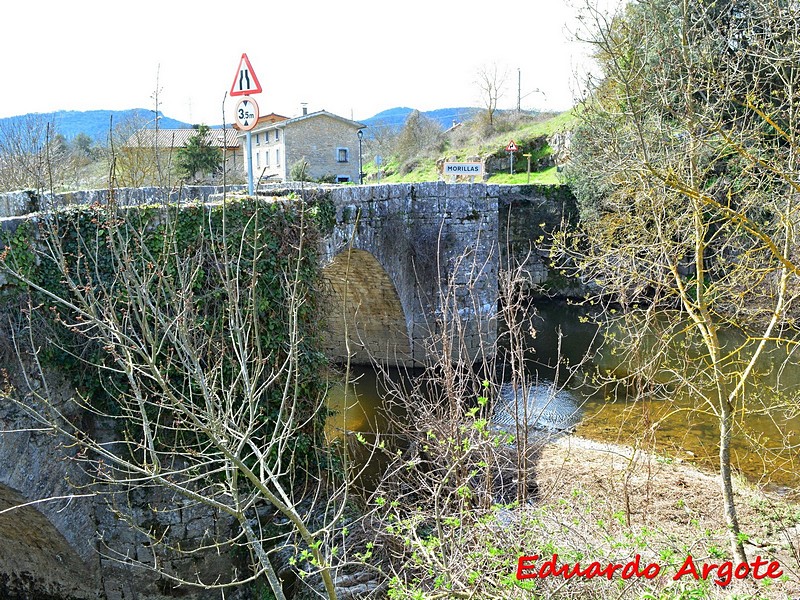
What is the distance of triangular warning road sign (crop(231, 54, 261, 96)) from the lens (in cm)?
Result: 529

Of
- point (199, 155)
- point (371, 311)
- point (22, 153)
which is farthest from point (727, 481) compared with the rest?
point (199, 155)

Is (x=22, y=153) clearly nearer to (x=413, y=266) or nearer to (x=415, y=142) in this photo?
(x=413, y=266)

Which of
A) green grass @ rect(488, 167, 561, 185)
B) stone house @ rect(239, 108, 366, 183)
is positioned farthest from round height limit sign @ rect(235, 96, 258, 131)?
stone house @ rect(239, 108, 366, 183)

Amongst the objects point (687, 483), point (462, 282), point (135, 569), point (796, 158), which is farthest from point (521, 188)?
point (135, 569)

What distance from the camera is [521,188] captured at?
803 inches

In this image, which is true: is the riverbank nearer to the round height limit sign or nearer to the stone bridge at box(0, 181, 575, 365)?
the round height limit sign

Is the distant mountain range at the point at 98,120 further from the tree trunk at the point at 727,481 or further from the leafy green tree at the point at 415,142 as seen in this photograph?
the tree trunk at the point at 727,481

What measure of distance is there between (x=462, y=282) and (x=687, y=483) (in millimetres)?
5832

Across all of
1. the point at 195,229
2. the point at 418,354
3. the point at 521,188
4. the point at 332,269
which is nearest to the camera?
the point at 195,229

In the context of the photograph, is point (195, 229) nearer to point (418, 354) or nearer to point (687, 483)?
point (687, 483)

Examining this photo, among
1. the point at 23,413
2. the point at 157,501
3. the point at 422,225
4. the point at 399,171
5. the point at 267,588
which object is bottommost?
the point at 267,588

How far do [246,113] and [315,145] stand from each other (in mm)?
27148

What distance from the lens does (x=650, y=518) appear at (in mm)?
7184

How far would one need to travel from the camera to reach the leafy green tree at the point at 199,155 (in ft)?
74.1
